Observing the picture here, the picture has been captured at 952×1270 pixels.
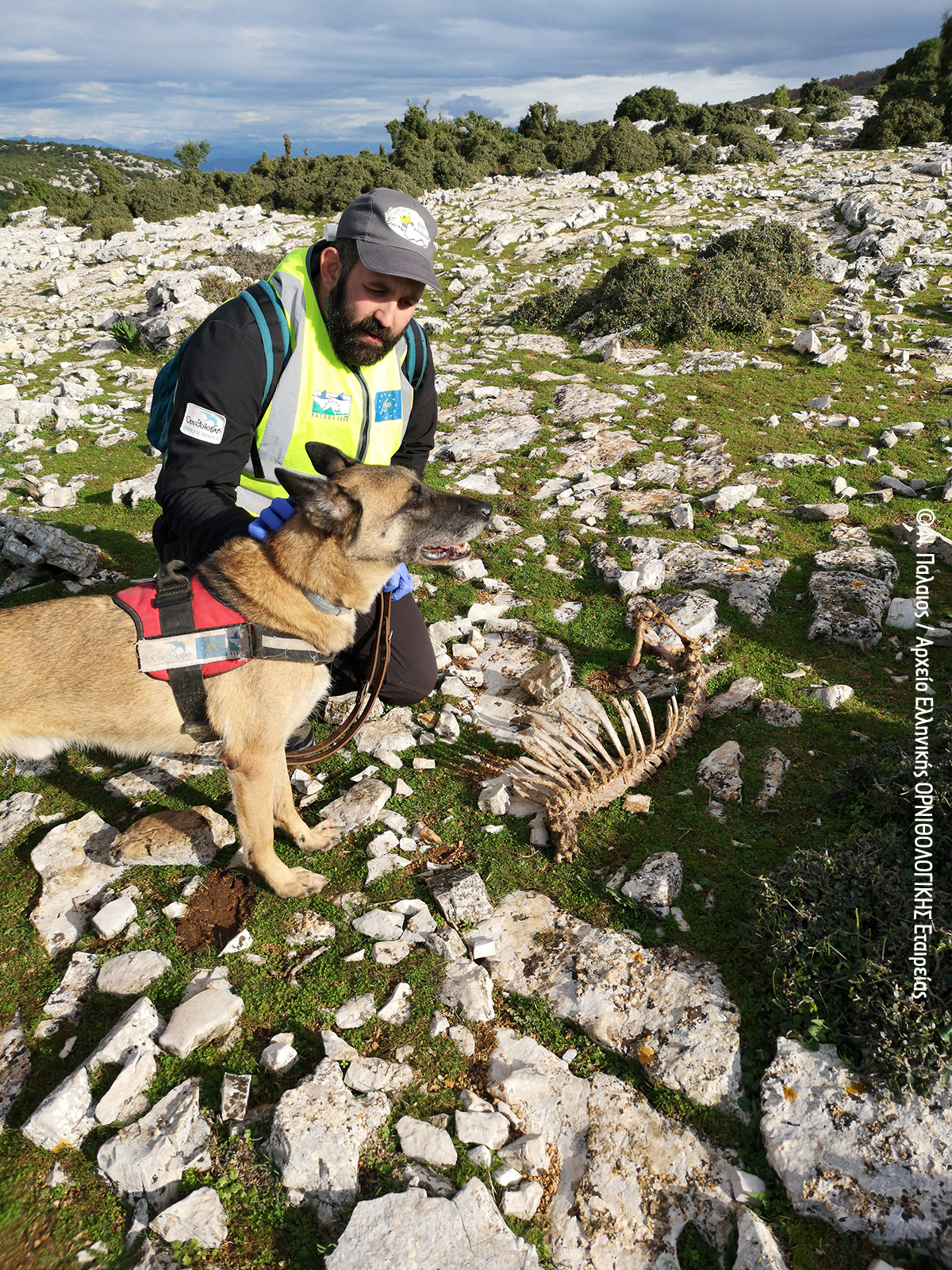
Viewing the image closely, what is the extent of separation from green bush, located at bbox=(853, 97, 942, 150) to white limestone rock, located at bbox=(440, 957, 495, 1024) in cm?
3359

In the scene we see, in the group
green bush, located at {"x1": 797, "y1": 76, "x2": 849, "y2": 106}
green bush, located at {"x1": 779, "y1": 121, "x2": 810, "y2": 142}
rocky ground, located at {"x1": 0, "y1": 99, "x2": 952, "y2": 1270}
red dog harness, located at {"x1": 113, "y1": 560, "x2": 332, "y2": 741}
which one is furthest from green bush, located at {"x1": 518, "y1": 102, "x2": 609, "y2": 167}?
red dog harness, located at {"x1": 113, "y1": 560, "x2": 332, "y2": 741}

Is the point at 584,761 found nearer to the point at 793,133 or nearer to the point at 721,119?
the point at 721,119

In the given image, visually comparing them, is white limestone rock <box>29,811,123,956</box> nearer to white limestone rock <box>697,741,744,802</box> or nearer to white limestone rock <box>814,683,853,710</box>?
white limestone rock <box>697,741,744,802</box>

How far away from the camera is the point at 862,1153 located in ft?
8.10

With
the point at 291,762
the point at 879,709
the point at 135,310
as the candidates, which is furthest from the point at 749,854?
the point at 135,310

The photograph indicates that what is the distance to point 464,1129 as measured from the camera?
2662 millimetres

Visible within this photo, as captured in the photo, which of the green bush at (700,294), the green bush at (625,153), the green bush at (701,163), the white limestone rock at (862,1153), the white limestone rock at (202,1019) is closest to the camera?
the white limestone rock at (862,1153)

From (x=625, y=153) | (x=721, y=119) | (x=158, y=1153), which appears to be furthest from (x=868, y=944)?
(x=721, y=119)

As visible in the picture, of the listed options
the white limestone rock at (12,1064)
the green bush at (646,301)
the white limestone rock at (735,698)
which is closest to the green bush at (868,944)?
the white limestone rock at (735,698)

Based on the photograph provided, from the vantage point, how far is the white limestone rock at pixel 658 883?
3.53 metres

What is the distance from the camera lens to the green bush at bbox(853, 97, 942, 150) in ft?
82.8

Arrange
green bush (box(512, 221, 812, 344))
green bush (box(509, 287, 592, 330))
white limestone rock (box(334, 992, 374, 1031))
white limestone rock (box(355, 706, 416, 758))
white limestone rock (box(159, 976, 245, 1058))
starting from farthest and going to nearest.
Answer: green bush (box(509, 287, 592, 330)), green bush (box(512, 221, 812, 344)), white limestone rock (box(355, 706, 416, 758)), white limestone rock (box(334, 992, 374, 1031)), white limestone rock (box(159, 976, 245, 1058))

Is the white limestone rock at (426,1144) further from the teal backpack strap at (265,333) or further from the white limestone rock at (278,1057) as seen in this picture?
the teal backpack strap at (265,333)

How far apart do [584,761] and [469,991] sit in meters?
1.69
